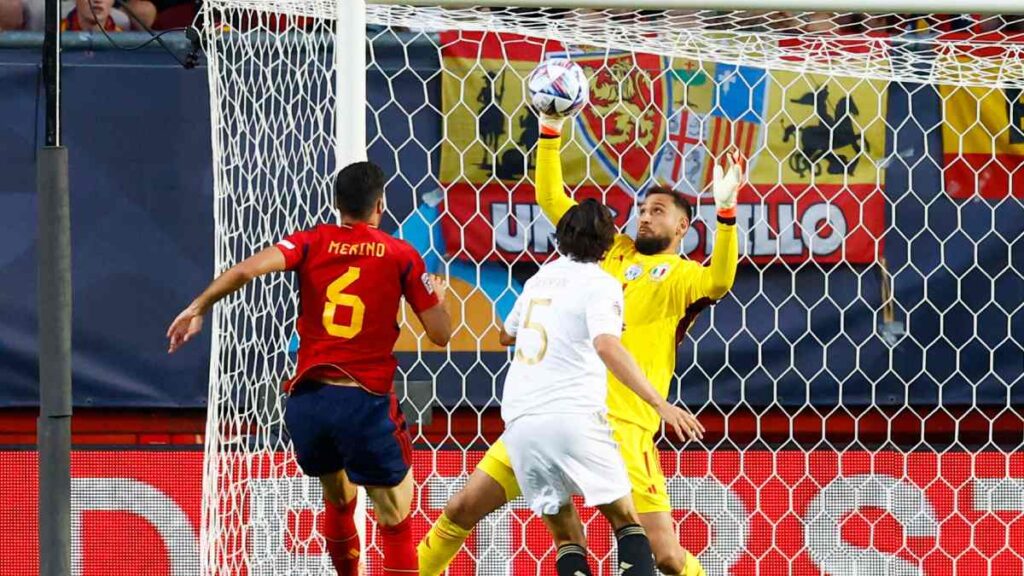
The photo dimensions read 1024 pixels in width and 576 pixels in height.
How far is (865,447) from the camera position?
6.94m

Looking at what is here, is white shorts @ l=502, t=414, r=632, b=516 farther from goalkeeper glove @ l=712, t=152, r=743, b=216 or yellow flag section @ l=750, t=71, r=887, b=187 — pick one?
yellow flag section @ l=750, t=71, r=887, b=187

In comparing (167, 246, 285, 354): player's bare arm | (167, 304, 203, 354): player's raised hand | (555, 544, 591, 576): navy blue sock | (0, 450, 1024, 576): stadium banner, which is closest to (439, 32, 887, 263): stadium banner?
(0, 450, 1024, 576): stadium banner

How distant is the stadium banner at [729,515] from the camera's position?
6820mm

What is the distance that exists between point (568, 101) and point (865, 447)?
6.93ft

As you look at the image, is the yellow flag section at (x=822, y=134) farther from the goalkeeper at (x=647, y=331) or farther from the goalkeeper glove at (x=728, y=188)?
the goalkeeper glove at (x=728, y=188)

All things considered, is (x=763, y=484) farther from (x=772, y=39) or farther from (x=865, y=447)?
(x=772, y=39)

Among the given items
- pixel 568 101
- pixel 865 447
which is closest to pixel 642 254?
pixel 568 101

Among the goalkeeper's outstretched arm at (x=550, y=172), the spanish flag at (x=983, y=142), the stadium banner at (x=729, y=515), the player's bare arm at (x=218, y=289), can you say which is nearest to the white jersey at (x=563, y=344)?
the goalkeeper's outstretched arm at (x=550, y=172)

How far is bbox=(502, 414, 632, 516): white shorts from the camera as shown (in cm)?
508

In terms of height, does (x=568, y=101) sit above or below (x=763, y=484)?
above

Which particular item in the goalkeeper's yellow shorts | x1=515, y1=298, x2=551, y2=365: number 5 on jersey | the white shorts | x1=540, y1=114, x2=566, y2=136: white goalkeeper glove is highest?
x1=540, y1=114, x2=566, y2=136: white goalkeeper glove

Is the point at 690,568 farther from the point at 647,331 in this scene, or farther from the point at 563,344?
the point at 563,344

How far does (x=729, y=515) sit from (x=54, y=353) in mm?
Result: 3313

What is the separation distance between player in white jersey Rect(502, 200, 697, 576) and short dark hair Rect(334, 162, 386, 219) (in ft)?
1.73
